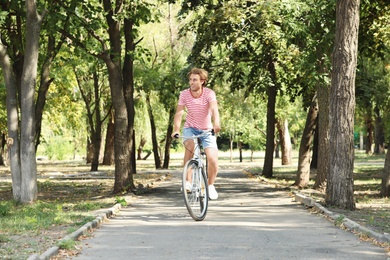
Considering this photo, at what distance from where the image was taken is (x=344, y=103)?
42.0 ft

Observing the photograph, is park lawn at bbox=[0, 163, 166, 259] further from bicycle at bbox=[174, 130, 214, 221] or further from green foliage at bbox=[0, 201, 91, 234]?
bicycle at bbox=[174, 130, 214, 221]

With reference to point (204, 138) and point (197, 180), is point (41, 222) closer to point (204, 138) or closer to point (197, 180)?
Result: point (197, 180)

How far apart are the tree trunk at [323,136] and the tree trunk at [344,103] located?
4440 millimetres

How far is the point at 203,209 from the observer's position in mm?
10734

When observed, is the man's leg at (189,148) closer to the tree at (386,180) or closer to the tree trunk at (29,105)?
the tree trunk at (29,105)

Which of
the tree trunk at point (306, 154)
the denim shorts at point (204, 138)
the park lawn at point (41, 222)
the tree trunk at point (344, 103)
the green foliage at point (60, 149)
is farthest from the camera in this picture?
the green foliage at point (60, 149)

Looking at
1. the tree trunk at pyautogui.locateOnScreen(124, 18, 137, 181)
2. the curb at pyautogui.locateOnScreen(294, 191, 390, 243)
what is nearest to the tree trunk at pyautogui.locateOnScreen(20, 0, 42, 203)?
the tree trunk at pyautogui.locateOnScreen(124, 18, 137, 181)

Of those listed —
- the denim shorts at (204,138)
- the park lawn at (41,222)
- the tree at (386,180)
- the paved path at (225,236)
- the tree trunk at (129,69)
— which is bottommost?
the paved path at (225,236)

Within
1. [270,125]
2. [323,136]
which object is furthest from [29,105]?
[270,125]

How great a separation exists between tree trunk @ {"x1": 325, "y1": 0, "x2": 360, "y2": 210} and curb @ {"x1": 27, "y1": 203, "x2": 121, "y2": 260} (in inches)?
173

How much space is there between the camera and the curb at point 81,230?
731cm

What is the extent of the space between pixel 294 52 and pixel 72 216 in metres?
9.52

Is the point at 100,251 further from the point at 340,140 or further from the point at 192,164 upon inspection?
the point at 340,140

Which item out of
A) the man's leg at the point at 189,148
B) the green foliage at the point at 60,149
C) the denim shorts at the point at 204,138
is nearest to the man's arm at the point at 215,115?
the denim shorts at the point at 204,138
